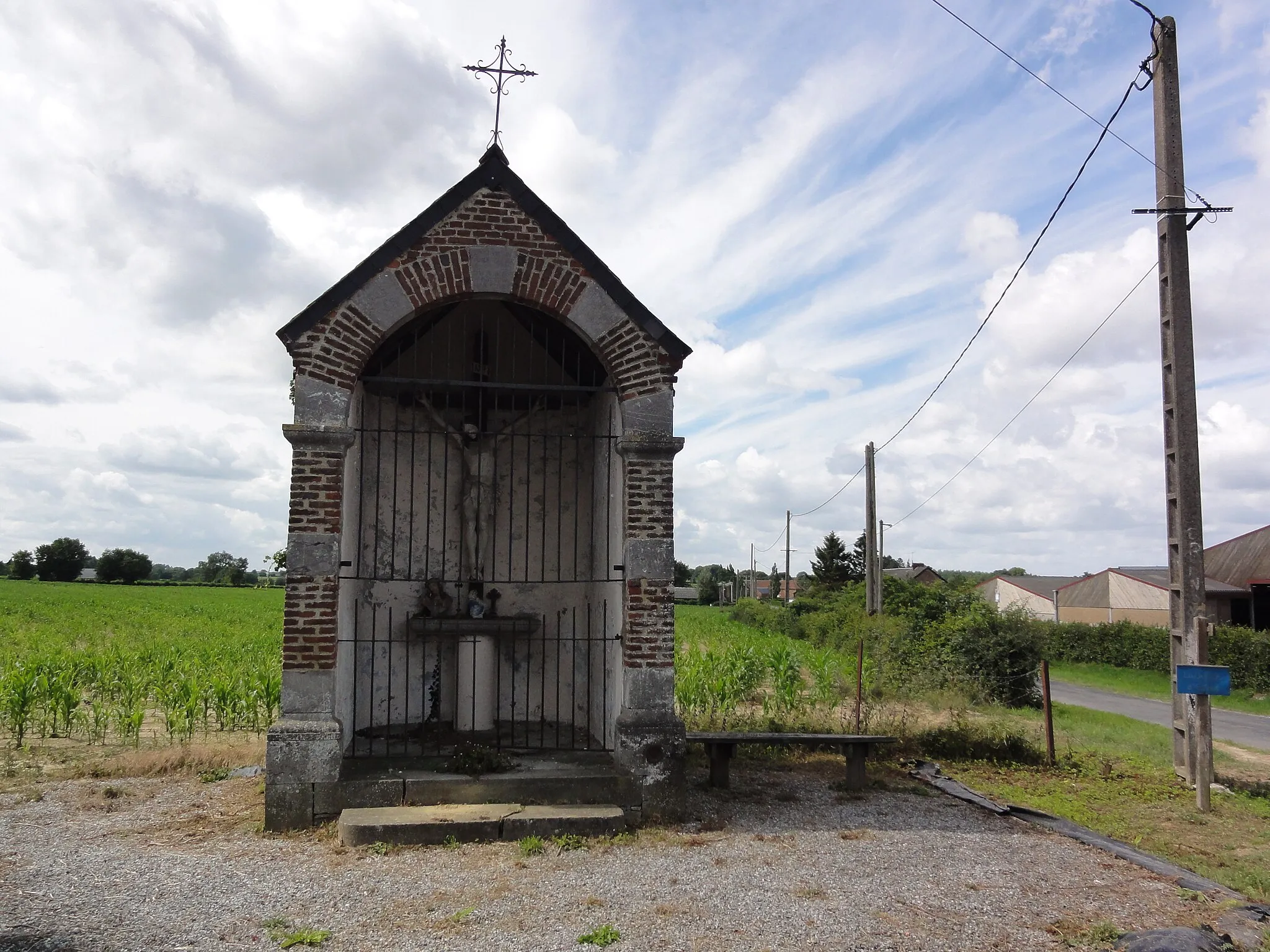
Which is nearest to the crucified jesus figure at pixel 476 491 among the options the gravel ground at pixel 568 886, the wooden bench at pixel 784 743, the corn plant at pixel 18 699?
the wooden bench at pixel 784 743

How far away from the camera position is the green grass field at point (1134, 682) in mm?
17188

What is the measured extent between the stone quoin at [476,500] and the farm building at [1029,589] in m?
39.5

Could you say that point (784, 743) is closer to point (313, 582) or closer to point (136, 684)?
point (313, 582)

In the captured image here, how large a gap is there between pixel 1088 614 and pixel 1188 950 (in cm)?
3899

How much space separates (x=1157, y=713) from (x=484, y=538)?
13577 mm

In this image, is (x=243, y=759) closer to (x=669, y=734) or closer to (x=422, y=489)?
(x=422, y=489)

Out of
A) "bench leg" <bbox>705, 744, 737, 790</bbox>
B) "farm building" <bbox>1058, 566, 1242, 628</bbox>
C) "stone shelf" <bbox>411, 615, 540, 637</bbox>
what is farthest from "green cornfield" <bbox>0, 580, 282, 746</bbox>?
"farm building" <bbox>1058, 566, 1242, 628</bbox>

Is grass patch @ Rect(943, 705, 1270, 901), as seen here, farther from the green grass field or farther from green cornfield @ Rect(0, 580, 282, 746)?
the green grass field

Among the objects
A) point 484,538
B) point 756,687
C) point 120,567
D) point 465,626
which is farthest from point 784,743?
point 120,567

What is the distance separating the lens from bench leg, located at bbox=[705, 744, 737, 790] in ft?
25.1

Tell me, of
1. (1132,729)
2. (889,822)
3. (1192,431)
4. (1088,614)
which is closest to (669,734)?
(889,822)

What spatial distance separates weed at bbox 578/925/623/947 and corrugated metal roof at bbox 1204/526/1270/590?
25.8 m

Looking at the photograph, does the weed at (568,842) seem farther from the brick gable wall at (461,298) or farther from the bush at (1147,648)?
the bush at (1147,648)

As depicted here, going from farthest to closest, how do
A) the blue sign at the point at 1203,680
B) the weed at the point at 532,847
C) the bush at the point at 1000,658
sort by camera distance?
1. the bush at the point at 1000,658
2. the blue sign at the point at 1203,680
3. the weed at the point at 532,847
